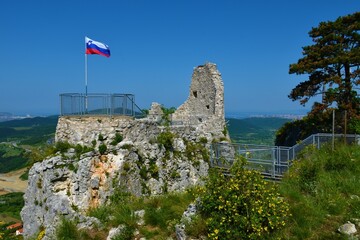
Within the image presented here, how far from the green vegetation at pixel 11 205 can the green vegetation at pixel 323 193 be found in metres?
65.1

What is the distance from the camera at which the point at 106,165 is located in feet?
52.3

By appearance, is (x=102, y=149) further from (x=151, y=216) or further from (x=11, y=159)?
(x=11, y=159)

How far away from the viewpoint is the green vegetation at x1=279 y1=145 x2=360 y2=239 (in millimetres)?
7375

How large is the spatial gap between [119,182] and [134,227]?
7.12m

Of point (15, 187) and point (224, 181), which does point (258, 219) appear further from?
point (15, 187)

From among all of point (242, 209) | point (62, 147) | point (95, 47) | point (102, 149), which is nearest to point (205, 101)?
point (95, 47)

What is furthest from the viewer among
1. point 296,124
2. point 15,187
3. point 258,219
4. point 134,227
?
point 15,187

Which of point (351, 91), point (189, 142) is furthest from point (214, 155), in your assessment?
point (351, 91)

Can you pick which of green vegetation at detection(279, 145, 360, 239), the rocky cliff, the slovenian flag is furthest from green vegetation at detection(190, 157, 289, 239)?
the slovenian flag

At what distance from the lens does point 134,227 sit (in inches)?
347

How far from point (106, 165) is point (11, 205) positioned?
230 feet

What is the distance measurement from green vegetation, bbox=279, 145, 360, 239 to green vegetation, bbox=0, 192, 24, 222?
6512 centimetres

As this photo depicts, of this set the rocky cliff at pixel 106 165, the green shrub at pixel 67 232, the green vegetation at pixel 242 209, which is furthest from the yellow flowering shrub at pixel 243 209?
the rocky cliff at pixel 106 165

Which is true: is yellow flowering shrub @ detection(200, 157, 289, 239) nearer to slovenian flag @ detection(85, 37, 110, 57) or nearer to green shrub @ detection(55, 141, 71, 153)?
green shrub @ detection(55, 141, 71, 153)
